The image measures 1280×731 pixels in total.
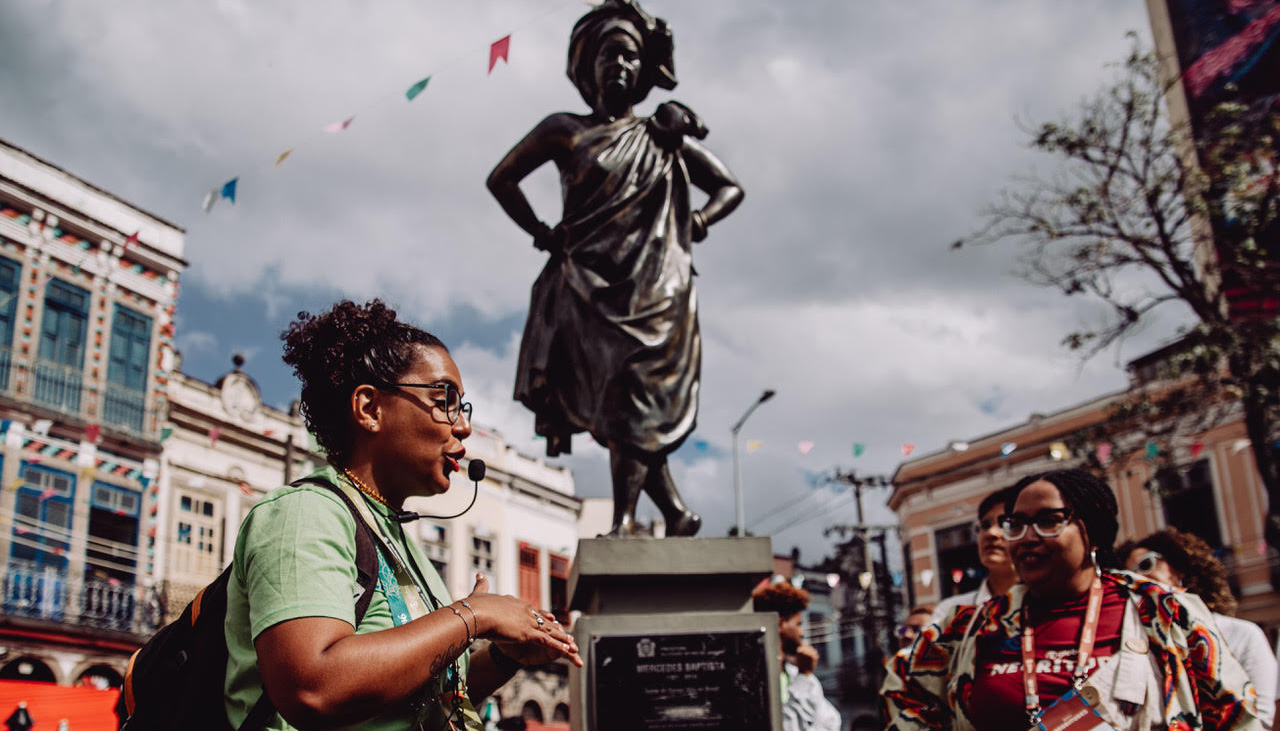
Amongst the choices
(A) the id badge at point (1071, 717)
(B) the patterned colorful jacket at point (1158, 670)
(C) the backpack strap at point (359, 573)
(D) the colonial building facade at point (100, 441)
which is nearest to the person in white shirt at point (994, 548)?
(B) the patterned colorful jacket at point (1158, 670)

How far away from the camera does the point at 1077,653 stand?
2.59 metres

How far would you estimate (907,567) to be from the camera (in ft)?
111

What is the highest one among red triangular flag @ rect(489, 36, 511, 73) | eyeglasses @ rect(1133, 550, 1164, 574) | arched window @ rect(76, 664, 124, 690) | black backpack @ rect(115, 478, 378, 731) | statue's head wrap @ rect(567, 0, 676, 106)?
red triangular flag @ rect(489, 36, 511, 73)

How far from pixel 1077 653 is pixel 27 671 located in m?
17.4

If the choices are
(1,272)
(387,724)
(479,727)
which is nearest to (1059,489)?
(479,727)

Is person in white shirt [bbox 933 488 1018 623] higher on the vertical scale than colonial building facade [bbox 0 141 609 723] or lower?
lower

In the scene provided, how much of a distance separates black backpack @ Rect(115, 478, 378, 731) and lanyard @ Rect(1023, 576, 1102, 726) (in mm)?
1670

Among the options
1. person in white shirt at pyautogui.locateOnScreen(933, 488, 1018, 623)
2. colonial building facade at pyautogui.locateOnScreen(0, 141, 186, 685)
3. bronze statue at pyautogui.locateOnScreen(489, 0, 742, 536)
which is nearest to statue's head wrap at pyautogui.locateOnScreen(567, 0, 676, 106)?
bronze statue at pyautogui.locateOnScreen(489, 0, 742, 536)

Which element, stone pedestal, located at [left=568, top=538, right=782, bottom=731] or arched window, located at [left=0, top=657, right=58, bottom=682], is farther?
arched window, located at [left=0, top=657, right=58, bottom=682]

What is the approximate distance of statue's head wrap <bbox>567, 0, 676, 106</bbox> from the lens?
5023 millimetres

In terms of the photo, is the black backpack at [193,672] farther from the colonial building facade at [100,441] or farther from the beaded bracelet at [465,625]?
the colonial building facade at [100,441]

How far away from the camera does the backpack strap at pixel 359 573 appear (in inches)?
60.6

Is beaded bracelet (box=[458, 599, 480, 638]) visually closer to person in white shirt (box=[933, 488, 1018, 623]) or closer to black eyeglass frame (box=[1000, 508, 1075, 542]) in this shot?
black eyeglass frame (box=[1000, 508, 1075, 542])

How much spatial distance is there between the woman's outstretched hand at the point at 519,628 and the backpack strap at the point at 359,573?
6.1 inches
